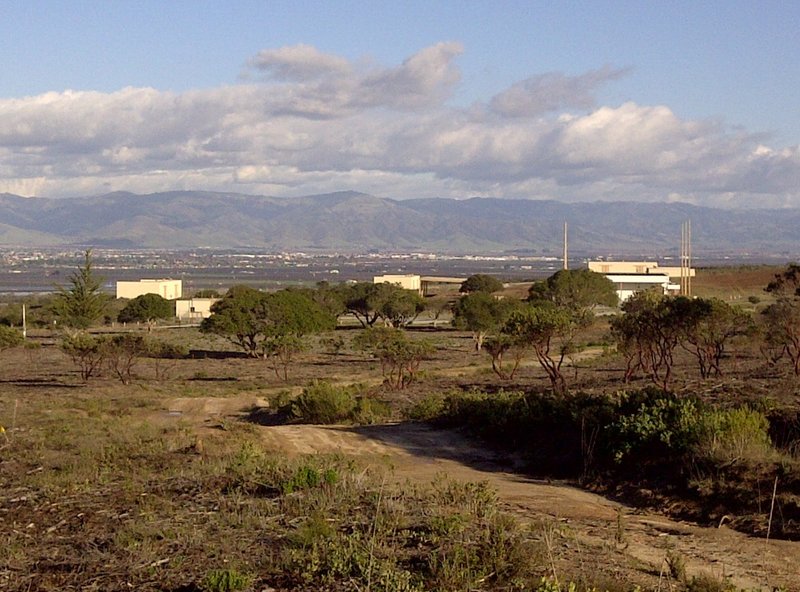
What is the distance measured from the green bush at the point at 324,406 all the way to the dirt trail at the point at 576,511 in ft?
12.4

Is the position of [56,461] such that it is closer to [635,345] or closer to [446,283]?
[635,345]

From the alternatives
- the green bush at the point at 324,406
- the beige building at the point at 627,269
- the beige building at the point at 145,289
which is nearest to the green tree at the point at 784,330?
the green bush at the point at 324,406

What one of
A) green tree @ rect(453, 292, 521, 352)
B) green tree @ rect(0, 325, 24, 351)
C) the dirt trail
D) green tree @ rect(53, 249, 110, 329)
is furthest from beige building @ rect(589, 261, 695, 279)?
the dirt trail

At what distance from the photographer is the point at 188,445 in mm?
15812

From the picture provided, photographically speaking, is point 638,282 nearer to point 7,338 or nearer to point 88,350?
point 7,338

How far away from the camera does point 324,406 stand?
24734 millimetres

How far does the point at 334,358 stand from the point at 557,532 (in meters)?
45.1

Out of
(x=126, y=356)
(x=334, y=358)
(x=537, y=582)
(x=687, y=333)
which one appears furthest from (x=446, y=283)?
(x=537, y=582)

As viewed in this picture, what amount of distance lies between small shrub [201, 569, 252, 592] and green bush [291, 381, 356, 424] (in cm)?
1644

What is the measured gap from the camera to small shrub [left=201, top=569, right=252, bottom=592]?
25.7ft

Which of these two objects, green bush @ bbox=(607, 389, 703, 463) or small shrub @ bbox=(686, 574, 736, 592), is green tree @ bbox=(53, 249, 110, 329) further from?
small shrub @ bbox=(686, 574, 736, 592)

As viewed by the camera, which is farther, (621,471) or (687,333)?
(687,333)

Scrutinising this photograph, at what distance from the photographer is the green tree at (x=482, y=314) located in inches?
2363

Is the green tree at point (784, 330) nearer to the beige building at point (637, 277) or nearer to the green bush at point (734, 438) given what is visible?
the green bush at point (734, 438)
